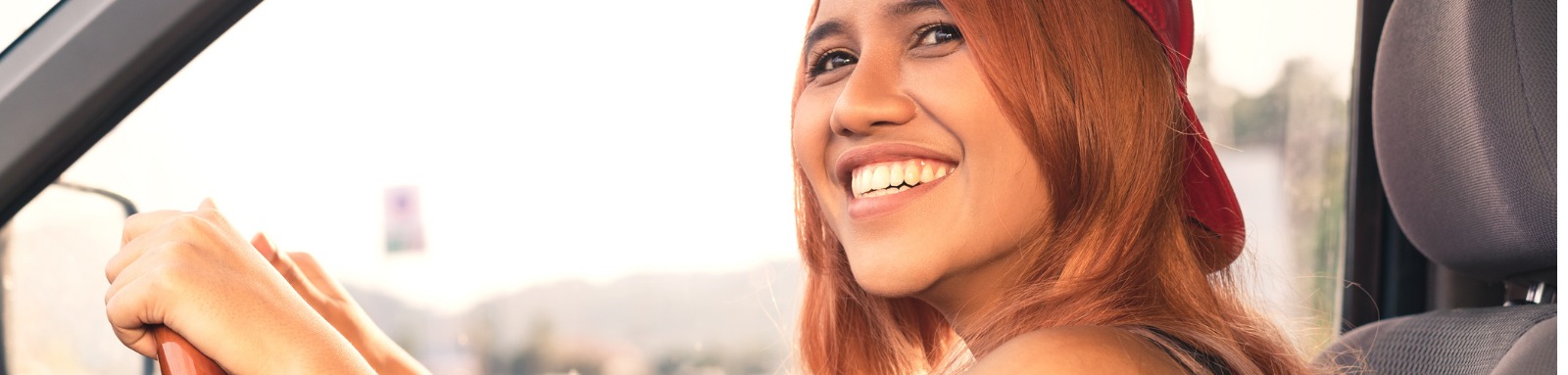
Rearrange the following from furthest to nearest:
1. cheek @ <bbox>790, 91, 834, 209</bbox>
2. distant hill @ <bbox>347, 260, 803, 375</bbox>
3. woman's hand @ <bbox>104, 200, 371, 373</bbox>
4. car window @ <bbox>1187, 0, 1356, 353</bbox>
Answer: distant hill @ <bbox>347, 260, 803, 375</bbox> → car window @ <bbox>1187, 0, 1356, 353</bbox> → cheek @ <bbox>790, 91, 834, 209</bbox> → woman's hand @ <bbox>104, 200, 371, 373</bbox>

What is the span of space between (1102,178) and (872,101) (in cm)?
24

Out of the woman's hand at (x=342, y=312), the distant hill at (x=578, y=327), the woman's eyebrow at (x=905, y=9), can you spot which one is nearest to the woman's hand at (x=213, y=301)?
the woman's hand at (x=342, y=312)

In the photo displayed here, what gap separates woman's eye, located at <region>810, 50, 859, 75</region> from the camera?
4.31 ft

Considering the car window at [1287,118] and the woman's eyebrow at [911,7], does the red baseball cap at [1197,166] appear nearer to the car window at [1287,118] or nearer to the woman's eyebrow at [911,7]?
the woman's eyebrow at [911,7]

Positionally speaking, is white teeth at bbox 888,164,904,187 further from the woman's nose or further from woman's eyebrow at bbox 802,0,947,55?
woman's eyebrow at bbox 802,0,947,55

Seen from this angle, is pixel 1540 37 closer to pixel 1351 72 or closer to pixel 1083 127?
pixel 1083 127

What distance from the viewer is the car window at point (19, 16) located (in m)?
0.95

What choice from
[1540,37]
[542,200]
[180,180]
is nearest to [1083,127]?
[1540,37]

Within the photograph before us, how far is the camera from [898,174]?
1134mm

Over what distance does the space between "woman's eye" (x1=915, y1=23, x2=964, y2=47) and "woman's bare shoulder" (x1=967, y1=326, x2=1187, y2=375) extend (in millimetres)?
333

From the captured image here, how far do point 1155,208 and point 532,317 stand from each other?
212 cm

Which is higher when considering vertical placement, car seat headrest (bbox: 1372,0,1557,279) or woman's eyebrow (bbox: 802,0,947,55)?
woman's eyebrow (bbox: 802,0,947,55)

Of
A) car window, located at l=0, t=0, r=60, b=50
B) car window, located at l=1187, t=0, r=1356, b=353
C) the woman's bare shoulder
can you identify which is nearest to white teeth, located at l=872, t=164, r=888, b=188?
the woman's bare shoulder

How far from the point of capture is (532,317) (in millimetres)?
2932
